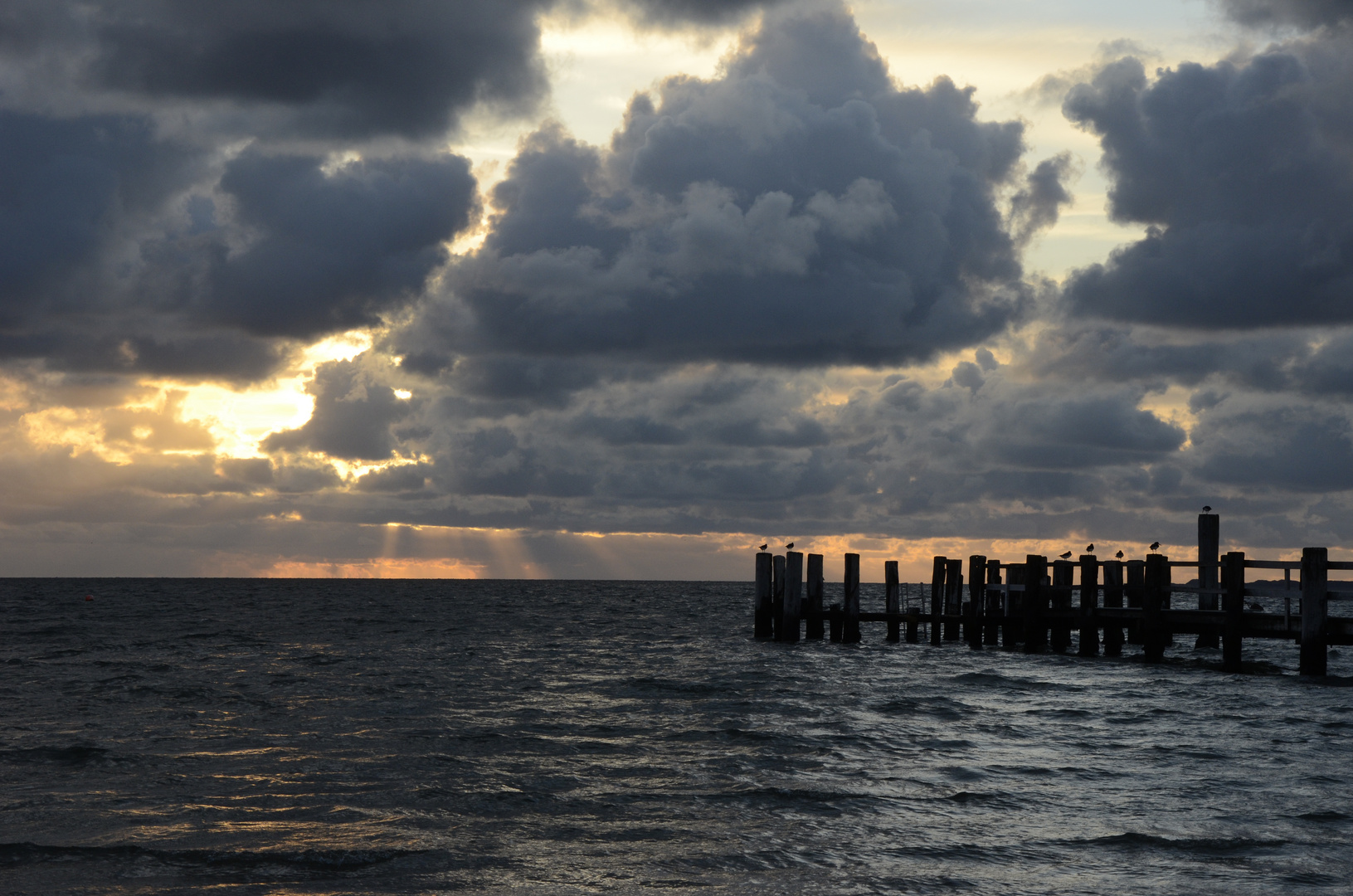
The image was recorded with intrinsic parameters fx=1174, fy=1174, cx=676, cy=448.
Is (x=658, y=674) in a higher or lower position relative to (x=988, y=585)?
lower

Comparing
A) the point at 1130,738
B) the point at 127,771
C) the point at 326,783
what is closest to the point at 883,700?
the point at 1130,738

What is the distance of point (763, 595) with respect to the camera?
36.0 meters

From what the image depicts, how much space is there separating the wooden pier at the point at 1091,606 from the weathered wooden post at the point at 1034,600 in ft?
0.09

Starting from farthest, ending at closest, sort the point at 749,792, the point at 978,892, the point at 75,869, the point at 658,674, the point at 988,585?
the point at 988,585 → the point at 658,674 → the point at 749,792 → the point at 75,869 → the point at 978,892

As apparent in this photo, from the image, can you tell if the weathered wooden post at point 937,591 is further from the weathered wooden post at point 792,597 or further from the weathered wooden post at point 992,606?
the weathered wooden post at point 792,597

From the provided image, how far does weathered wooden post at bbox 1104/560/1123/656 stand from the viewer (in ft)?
97.7

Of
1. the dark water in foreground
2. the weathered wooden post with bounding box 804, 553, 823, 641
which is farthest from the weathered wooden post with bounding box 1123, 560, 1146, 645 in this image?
the weathered wooden post with bounding box 804, 553, 823, 641

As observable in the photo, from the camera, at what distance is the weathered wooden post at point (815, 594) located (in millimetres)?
34344

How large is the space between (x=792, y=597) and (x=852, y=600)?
1.71 metres

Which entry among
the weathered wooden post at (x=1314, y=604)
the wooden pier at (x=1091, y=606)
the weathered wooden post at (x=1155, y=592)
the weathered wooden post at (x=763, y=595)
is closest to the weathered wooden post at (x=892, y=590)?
the wooden pier at (x=1091, y=606)

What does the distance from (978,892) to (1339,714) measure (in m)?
13.7

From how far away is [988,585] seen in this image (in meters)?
32.4

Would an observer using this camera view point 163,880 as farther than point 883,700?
No

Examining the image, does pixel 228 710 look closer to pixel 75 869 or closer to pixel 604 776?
pixel 604 776
